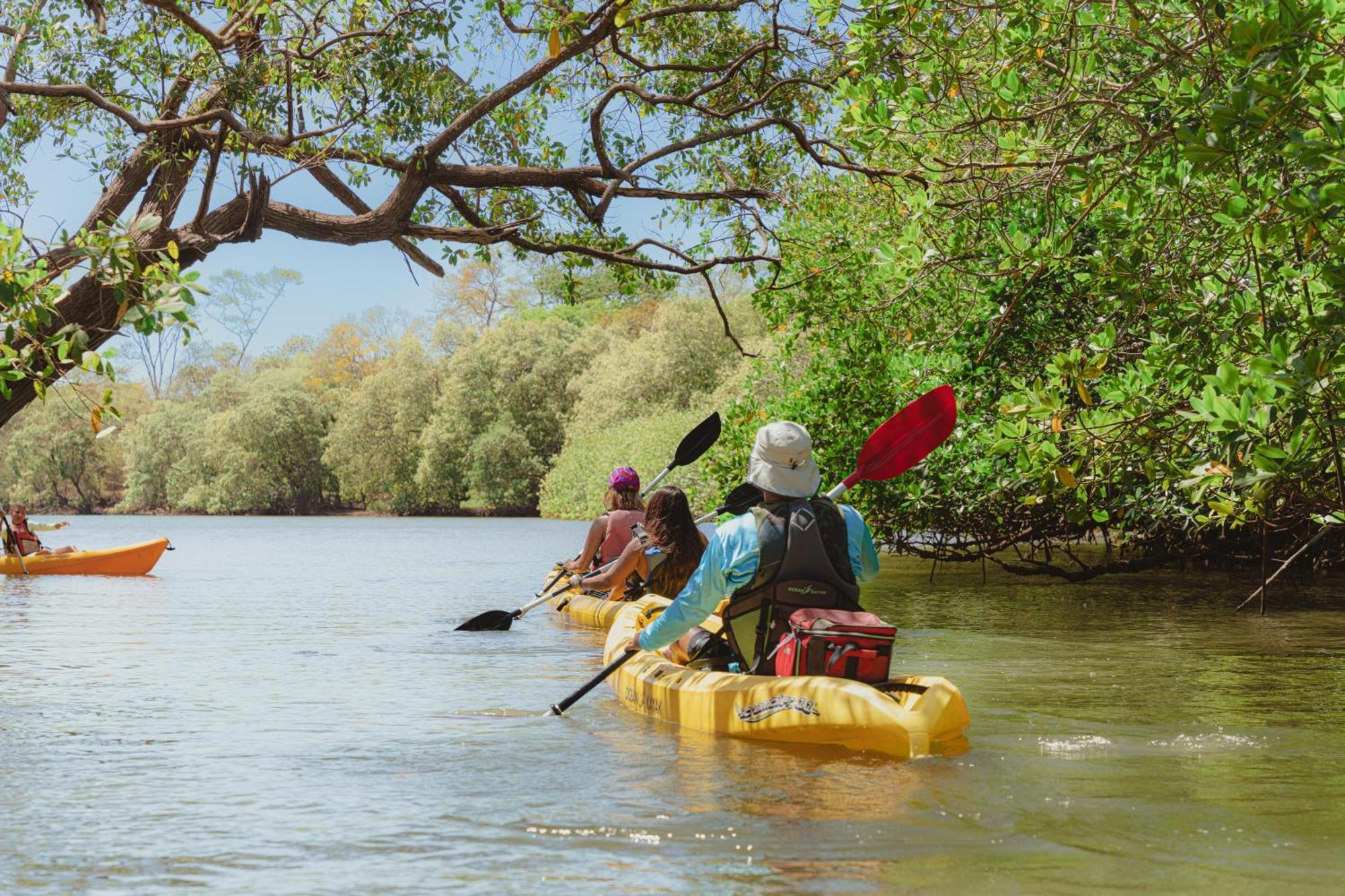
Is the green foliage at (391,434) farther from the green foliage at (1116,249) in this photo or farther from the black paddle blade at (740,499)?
the black paddle blade at (740,499)

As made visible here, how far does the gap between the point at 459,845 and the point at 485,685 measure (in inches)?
157

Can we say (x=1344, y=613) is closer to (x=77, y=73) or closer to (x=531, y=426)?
(x=77, y=73)

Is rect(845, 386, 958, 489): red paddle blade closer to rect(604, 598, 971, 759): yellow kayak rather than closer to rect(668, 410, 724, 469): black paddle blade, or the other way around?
rect(604, 598, 971, 759): yellow kayak

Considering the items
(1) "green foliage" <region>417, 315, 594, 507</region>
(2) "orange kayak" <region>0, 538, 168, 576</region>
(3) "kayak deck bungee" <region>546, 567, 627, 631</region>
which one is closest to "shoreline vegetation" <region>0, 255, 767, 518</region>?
(1) "green foliage" <region>417, 315, 594, 507</region>

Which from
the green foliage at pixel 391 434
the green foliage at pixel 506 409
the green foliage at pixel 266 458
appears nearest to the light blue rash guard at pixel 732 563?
the green foliage at pixel 506 409

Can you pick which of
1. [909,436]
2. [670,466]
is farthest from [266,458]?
[909,436]

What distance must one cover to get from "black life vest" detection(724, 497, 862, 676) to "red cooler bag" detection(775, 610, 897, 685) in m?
0.10

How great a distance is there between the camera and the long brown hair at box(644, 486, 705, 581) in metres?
9.05

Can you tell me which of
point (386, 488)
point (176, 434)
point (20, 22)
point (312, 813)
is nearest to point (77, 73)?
point (20, 22)

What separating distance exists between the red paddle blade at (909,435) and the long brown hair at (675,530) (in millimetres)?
2202

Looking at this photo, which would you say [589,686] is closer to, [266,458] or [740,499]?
[740,499]

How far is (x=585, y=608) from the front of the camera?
12.0 m

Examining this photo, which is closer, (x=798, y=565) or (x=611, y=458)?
(x=798, y=565)

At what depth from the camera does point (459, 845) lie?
4289 millimetres
